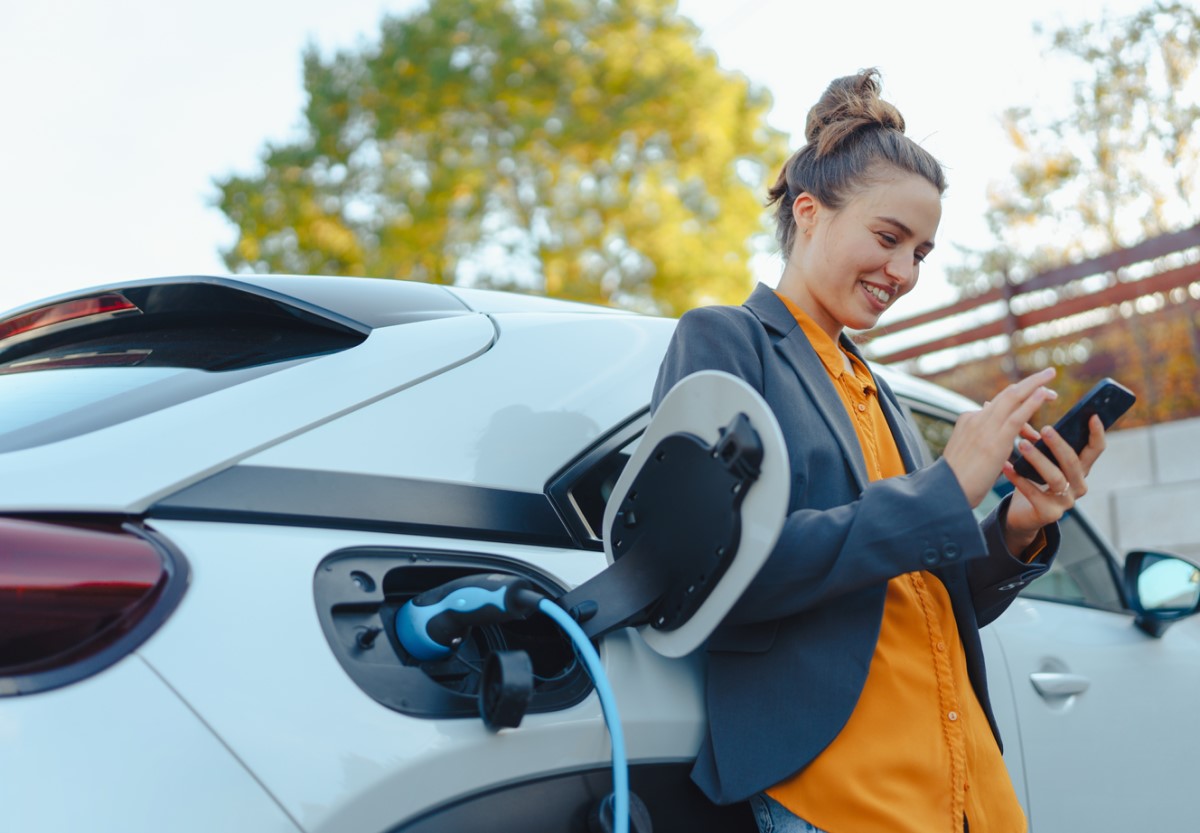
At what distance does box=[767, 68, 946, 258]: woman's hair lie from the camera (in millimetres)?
1798

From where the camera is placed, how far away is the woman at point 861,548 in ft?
4.69

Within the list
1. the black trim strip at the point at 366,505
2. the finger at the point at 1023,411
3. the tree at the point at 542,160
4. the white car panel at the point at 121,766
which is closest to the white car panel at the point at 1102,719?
the finger at the point at 1023,411

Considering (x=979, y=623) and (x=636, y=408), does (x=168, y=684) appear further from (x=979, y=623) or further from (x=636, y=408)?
(x=979, y=623)

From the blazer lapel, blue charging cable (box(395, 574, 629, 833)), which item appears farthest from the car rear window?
the blazer lapel

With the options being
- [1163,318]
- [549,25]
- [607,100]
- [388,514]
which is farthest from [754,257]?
[388,514]

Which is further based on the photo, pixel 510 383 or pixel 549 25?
pixel 549 25

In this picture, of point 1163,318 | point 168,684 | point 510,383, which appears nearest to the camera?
point 168,684

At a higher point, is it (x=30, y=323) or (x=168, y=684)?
(x=30, y=323)

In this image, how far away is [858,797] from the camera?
1.47 m

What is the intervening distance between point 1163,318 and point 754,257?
352 inches

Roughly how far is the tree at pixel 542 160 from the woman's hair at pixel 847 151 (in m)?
13.8

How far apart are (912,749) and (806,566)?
1.10 feet

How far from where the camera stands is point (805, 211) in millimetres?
1860

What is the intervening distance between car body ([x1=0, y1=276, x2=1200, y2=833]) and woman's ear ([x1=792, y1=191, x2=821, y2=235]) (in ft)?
1.13
